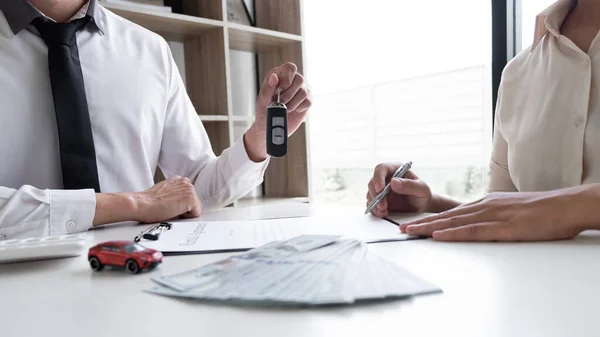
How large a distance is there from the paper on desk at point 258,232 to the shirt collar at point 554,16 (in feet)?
2.26

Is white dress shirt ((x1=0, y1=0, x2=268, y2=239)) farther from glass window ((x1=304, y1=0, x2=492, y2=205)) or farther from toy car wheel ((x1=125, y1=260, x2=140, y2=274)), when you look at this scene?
glass window ((x1=304, y1=0, x2=492, y2=205))

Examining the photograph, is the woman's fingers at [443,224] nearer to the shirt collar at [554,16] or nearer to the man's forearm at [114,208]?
the man's forearm at [114,208]

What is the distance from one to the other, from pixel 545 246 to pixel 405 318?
1.06ft

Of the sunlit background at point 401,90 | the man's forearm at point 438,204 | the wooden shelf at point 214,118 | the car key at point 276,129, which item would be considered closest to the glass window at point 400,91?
the sunlit background at point 401,90

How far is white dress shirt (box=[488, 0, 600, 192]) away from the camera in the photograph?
3.21 ft

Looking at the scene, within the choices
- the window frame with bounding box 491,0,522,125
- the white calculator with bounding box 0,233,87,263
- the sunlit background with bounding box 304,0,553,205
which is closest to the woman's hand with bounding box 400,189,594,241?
the white calculator with bounding box 0,233,87,263

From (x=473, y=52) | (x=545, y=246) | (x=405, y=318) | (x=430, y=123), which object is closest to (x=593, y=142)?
(x=545, y=246)

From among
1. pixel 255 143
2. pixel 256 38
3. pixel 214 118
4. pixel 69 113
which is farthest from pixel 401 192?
pixel 256 38

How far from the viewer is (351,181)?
8.75 ft

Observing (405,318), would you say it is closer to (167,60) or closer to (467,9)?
(167,60)

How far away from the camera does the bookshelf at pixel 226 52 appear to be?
1.82 m

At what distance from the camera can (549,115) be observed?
3.42 ft

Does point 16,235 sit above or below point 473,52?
below

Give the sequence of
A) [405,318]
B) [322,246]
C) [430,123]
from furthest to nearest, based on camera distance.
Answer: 1. [430,123]
2. [322,246]
3. [405,318]
